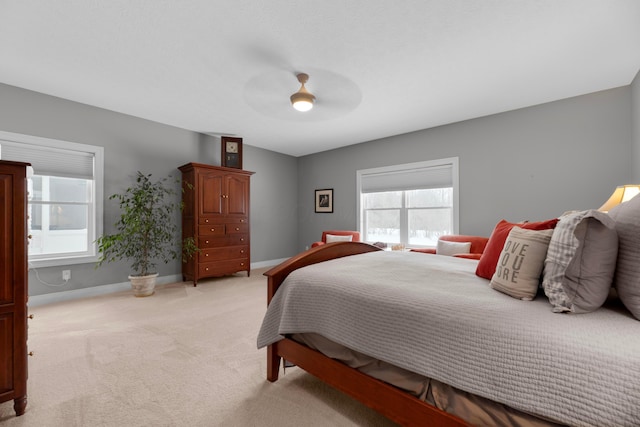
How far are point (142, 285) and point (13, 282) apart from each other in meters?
2.34

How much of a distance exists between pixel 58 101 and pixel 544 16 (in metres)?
5.00

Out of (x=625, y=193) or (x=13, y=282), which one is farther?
(x=625, y=193)

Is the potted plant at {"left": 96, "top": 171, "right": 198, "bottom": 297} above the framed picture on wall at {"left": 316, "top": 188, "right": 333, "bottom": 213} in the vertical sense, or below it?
below

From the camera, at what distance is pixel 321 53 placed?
2430 mm

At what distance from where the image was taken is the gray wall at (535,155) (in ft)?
10.4

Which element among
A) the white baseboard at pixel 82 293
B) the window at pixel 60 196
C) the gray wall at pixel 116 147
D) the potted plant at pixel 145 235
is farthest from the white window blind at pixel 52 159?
the white baseboard at pixel 82 293

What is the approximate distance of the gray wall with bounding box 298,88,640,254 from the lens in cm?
316

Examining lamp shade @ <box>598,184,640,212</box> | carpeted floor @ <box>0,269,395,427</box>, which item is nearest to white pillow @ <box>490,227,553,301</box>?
carpeted floor @ <box>0,269,395,427</box>

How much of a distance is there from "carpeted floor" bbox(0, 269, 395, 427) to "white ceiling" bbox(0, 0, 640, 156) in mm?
2475

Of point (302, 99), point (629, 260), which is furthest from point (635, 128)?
point (302, 99)

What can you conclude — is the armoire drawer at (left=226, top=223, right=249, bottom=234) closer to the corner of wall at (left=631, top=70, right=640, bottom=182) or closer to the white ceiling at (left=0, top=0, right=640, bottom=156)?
the white ceiling at (left=0, top=0, right=640, bottom=156)

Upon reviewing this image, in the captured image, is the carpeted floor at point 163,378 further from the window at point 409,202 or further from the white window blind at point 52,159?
the window at point 409,202

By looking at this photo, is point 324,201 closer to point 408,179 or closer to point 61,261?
point 408,179

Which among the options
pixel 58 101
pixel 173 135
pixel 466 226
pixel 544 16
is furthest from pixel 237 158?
pixel 544 16
